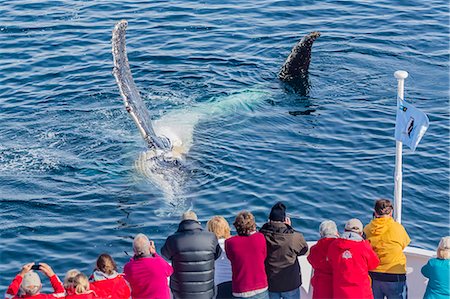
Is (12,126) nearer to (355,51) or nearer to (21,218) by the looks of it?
(21,218)

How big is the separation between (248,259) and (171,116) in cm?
1139

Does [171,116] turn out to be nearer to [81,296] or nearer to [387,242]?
[387,242]

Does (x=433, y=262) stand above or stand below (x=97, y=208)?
above

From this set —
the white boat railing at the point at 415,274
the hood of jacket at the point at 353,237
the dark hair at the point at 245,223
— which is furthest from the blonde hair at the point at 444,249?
the dark hair at the point at 245,223

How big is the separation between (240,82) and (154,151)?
527 cm

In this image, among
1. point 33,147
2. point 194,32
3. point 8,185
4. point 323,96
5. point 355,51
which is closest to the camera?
point 8,185

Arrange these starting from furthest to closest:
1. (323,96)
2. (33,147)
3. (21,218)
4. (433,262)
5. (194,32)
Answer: (194,32)
(323,96)
(33,147)
(21,218)
(433,262)

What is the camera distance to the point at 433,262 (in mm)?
11867

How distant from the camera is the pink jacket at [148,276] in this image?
11812mm

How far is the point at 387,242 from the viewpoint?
1245 centimetres

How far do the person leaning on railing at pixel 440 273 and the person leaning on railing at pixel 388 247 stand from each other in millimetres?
592

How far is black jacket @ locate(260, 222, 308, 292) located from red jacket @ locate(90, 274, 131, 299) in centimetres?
191

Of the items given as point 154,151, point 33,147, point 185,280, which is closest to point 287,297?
point 185,280

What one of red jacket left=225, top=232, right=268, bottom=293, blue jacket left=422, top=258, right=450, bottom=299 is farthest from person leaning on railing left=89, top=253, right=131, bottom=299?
blue jacket left=422, top=258, right=450, bottom=299
